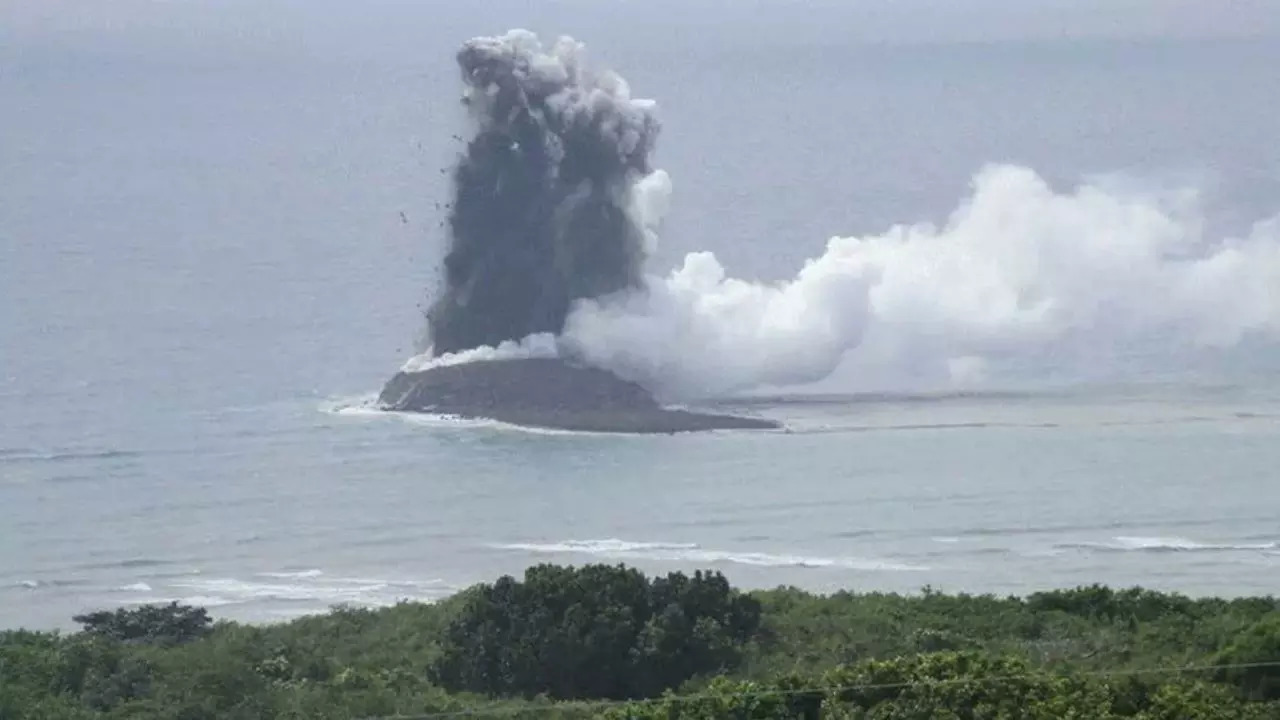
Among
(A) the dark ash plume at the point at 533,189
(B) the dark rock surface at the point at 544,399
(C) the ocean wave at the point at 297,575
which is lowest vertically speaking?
(C) the ocean wave at the point at 297,575

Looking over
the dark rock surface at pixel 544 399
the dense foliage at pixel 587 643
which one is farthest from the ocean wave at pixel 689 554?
the dense foliage at pixel 587 643

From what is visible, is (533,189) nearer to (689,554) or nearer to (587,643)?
(689,554)

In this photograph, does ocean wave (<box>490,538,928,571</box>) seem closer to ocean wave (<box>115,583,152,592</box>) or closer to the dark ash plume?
ocean wave (<box>115,583,152,592</box>)

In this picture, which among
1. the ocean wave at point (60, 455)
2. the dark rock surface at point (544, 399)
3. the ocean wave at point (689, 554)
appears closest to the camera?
the ocean wave at point (689, 554)

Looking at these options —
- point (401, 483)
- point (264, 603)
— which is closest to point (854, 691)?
point (264, 603)

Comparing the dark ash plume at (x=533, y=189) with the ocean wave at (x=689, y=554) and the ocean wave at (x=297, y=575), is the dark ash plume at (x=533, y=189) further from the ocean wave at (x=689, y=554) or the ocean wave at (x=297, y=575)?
the ocean wave at (x=297, y=575)

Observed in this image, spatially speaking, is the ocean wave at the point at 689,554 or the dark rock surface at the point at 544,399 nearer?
the ocean wave at the point at 689,554

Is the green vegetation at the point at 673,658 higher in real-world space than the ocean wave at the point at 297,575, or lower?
lower
